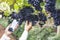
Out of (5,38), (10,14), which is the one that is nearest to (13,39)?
(5,38)

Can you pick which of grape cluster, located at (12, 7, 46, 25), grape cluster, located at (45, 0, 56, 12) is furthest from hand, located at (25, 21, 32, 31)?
grape cluster, located at (45, 0, 56, 12)

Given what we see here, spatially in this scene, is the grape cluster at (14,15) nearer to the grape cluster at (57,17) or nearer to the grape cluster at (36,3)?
the grape cluster at (36,3)

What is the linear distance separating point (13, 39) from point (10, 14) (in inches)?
6.8

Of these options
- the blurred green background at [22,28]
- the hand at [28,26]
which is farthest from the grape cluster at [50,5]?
the hand at [28,26]

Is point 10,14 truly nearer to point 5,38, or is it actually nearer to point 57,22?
point 5,38

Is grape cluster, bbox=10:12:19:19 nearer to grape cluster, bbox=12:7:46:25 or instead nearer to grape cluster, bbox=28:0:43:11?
grape cluster, bbox=12:7:46:25

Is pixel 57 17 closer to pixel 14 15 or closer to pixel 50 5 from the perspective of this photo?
pixel 50 5

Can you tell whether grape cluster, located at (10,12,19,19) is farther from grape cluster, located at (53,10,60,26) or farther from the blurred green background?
grape cluster, located at (53,10,60,26)

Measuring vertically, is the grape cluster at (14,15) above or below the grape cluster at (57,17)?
above

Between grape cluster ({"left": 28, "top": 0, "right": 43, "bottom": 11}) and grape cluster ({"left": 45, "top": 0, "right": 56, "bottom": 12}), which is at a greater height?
grape cluster ({"left": 28, "top": 0, "right": 43, "bottom": 11})

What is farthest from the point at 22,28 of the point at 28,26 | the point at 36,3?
the point at 36,3

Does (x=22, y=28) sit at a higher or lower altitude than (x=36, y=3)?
lower

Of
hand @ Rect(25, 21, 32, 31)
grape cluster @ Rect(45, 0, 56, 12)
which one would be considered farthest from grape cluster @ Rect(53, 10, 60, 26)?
hand @ Rect(25, 21, 32, 31)

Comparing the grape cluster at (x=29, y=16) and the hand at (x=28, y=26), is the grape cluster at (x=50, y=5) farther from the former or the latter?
the hand at (x=28, y=26)
